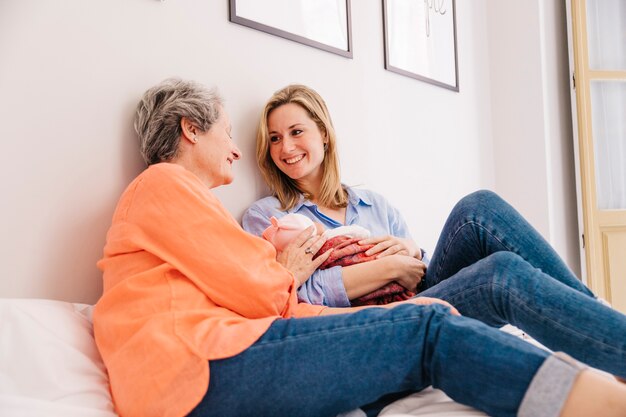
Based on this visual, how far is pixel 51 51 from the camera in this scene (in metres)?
1.25

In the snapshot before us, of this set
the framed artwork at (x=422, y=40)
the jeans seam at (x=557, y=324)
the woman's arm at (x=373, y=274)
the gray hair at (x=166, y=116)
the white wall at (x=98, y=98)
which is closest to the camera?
the jeans seam at (x=557, y=324)

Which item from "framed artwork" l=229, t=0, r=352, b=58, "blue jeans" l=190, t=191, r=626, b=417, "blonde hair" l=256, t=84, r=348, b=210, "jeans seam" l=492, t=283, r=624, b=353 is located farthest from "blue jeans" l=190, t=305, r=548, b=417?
"framed artwork" l=229, t=0, r=352, b=58

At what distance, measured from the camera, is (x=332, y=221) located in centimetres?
189

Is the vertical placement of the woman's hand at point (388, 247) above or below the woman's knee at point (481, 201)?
below

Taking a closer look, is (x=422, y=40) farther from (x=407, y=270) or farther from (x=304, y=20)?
(x=407, y=270)

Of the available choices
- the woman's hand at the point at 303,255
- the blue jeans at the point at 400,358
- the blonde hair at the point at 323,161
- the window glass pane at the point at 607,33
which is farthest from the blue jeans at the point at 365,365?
the window glass pane at the point at 607,33

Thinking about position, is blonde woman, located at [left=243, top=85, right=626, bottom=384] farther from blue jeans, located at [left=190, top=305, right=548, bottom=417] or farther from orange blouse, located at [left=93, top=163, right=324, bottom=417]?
orange blouse, located at [left=93, top=163, right=324, bottom=417]

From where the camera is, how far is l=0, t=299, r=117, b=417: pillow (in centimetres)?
→ 95

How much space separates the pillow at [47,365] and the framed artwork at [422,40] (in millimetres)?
1863

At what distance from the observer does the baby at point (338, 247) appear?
1.61 metres

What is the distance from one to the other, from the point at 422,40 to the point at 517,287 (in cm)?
190

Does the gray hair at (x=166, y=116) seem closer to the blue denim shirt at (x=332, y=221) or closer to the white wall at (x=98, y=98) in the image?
the white wall at (x=98, y=98)

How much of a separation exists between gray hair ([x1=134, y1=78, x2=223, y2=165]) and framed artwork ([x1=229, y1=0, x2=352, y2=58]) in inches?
17.3

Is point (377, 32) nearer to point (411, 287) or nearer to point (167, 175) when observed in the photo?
→ point (411, 287)
